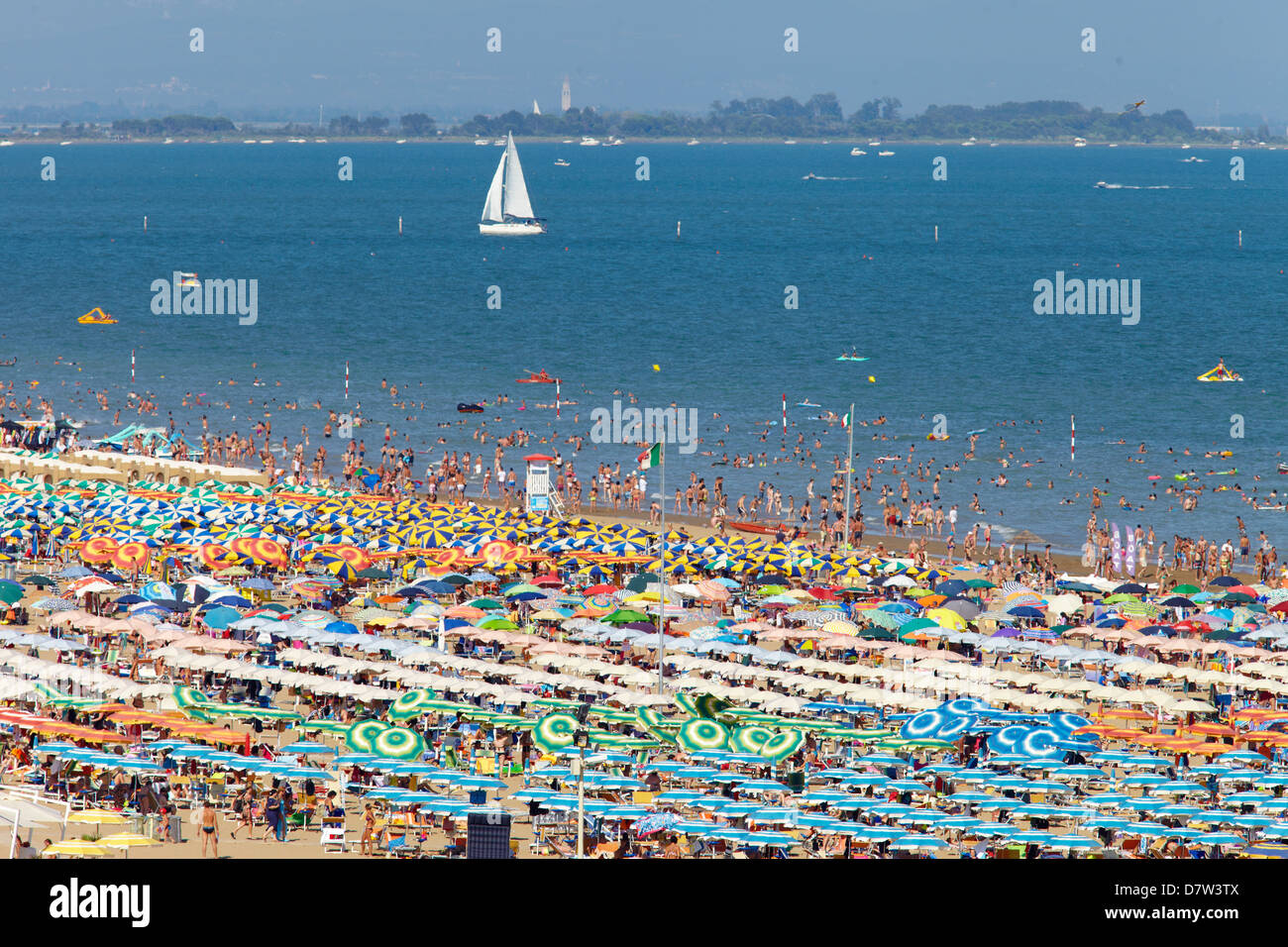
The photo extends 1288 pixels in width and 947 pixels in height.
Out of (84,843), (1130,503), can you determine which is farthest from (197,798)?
(1130,503)

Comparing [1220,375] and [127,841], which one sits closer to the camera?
[127,841]

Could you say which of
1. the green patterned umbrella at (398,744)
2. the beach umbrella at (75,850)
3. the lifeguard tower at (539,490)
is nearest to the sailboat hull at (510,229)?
the lifeguard tower at (539,490)

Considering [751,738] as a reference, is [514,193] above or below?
above

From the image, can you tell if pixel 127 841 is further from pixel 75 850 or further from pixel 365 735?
pixel 365 735

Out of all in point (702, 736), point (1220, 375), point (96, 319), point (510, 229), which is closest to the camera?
point (702, 736)

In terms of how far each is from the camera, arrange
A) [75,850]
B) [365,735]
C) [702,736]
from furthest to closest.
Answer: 1. [702,736]
2. [365,735]
3. [75,850]

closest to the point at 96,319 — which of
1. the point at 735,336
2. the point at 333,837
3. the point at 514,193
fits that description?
the point at 735,336

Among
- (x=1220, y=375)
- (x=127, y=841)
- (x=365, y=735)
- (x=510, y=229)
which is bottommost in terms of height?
(x=365, y=735)

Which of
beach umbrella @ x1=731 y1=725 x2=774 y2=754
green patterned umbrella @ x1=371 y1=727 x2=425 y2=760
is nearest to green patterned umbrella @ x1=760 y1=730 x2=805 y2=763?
beach umbrella @ x1=731 y1=725 x2=774 y2=754
